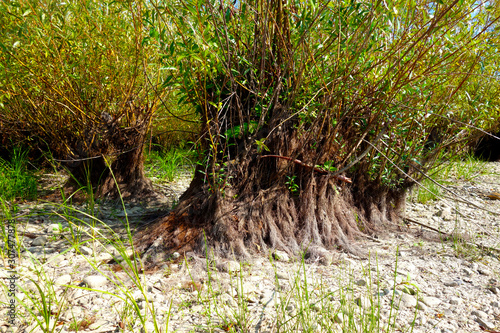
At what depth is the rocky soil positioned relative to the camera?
5.21 ft

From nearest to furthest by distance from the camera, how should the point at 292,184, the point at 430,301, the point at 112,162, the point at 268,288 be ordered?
the point at 430,301
the point at 268,288
the point at 292,184
the point at 112,162

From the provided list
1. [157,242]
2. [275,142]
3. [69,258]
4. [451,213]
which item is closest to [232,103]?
[275,142]

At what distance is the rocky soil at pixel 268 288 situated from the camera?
1588 mm

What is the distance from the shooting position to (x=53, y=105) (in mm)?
3727

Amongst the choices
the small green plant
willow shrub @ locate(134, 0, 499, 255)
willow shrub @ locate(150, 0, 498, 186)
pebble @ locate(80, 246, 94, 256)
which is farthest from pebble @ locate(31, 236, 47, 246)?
the small green plant

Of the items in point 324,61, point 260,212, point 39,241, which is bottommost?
point 39,241

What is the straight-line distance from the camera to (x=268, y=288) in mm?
1995

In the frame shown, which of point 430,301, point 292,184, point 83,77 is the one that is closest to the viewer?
point 430,301

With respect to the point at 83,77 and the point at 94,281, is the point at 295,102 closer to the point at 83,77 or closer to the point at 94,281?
A: the point at 94,281

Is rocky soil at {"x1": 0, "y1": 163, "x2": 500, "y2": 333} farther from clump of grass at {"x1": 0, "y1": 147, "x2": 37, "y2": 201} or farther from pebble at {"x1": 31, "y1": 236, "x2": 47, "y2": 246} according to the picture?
clump of grass at {"x1": 0, "y1": 147, "x2": 37, "y2": 201}

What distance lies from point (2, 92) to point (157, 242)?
2.28 m

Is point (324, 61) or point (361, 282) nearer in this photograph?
point (361, 282)

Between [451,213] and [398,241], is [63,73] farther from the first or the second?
[451,213]

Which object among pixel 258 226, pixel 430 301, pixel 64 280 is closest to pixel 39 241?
pixel 64 280
